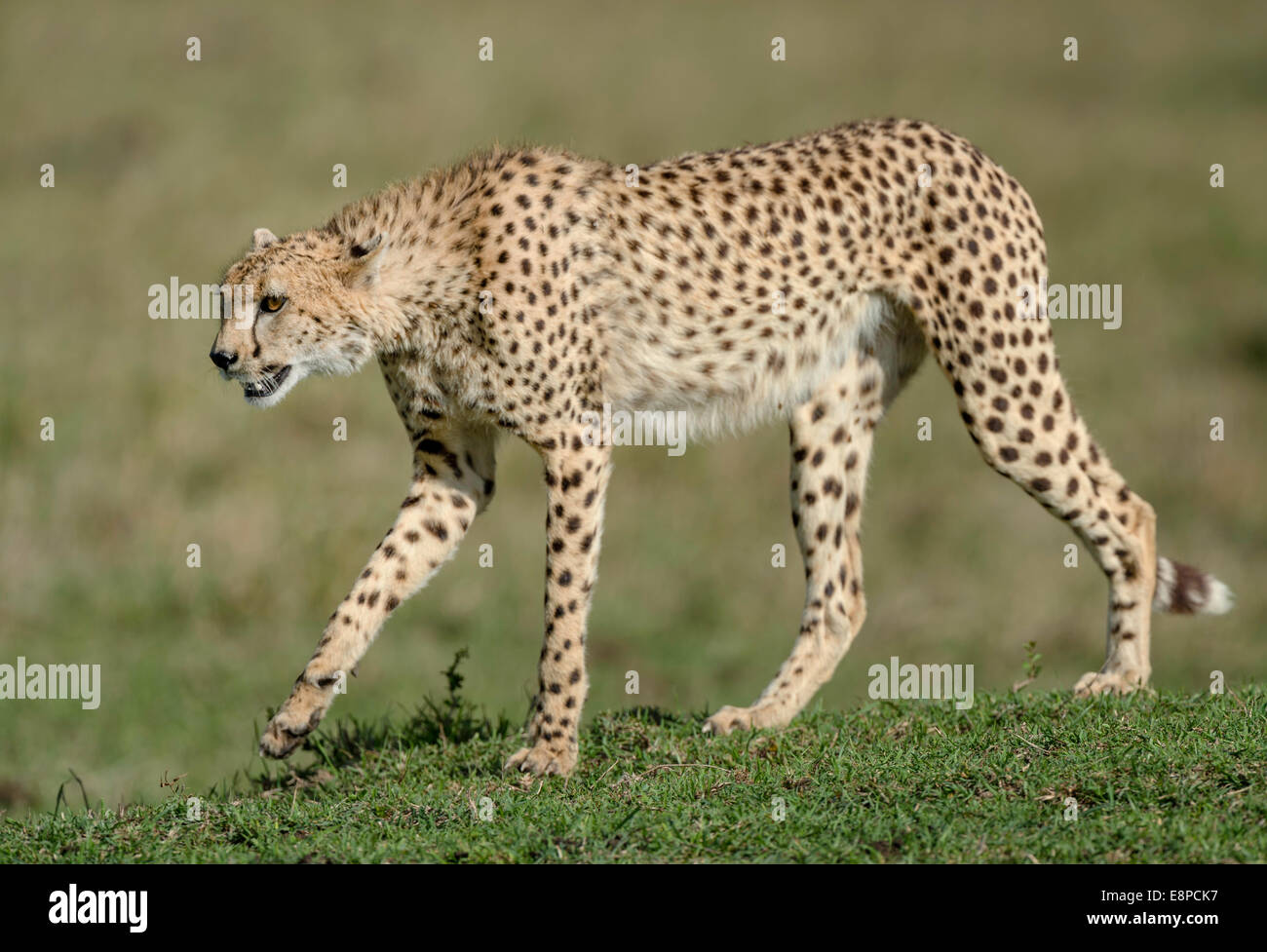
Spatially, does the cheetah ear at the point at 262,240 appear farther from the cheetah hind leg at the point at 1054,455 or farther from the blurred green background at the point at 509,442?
the cheetah hind leg at the point at 1054,455

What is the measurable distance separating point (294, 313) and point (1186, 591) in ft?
10.2

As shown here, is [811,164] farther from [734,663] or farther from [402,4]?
[402,4]

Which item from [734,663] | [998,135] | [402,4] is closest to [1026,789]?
[734,663]

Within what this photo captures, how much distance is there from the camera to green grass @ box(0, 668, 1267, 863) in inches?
162

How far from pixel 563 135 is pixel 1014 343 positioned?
12.4 meters

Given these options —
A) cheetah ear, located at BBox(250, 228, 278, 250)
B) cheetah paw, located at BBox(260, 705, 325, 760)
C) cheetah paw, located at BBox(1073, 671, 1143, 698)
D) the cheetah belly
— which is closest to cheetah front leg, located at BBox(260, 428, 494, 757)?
cheetah paw, located at BBox(260, 705, 325, 760)

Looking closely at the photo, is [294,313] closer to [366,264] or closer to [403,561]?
[366,264]

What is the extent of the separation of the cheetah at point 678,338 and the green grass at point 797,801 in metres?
0.31

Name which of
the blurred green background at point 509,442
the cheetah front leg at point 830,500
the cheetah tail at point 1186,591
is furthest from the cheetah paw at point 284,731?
the cheetah tail at point 1186,591

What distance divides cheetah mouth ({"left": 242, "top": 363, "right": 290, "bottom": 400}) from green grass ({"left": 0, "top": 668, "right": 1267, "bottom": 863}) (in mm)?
1180

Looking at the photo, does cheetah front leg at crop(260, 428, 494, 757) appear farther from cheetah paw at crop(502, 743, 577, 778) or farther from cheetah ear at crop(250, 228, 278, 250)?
cheetah ear at crop(250, 228, 278, 250)

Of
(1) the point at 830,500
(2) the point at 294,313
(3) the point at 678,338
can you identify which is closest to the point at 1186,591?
(1) the point at 830,500

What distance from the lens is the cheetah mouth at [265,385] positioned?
16.9 feet

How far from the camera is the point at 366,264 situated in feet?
17.4
